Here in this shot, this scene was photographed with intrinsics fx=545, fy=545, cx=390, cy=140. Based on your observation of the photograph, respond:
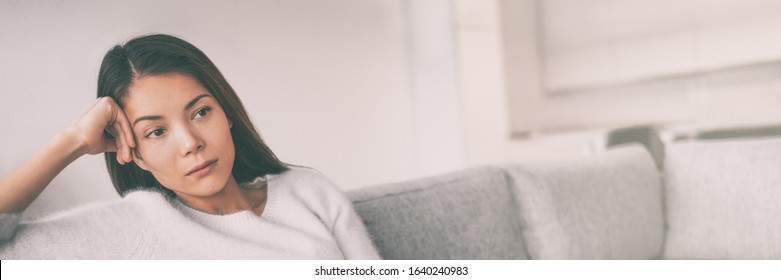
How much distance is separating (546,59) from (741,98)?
3.16ft

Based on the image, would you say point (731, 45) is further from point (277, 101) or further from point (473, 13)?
point (277, 101)

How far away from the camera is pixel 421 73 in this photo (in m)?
1.51

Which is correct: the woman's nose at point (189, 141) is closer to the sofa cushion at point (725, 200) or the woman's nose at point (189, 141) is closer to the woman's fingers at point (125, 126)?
the woman's fingers at point (125, 126)

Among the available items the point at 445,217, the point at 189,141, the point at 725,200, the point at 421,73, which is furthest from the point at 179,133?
the point at 725,200

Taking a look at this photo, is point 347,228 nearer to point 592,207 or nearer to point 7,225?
point 7,225

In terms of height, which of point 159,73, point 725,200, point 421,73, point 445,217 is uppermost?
point 159,73

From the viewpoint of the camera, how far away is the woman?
28.5 inches

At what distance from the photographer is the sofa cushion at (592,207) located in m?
1.13

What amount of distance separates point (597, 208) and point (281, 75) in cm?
74

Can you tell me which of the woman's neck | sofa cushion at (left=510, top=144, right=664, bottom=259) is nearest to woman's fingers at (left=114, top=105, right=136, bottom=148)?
the woman's neck

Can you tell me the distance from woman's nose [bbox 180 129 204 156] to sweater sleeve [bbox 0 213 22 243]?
0.22m

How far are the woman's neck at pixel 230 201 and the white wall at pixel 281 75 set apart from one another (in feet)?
0.44

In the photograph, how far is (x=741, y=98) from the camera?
2156 millimetres
